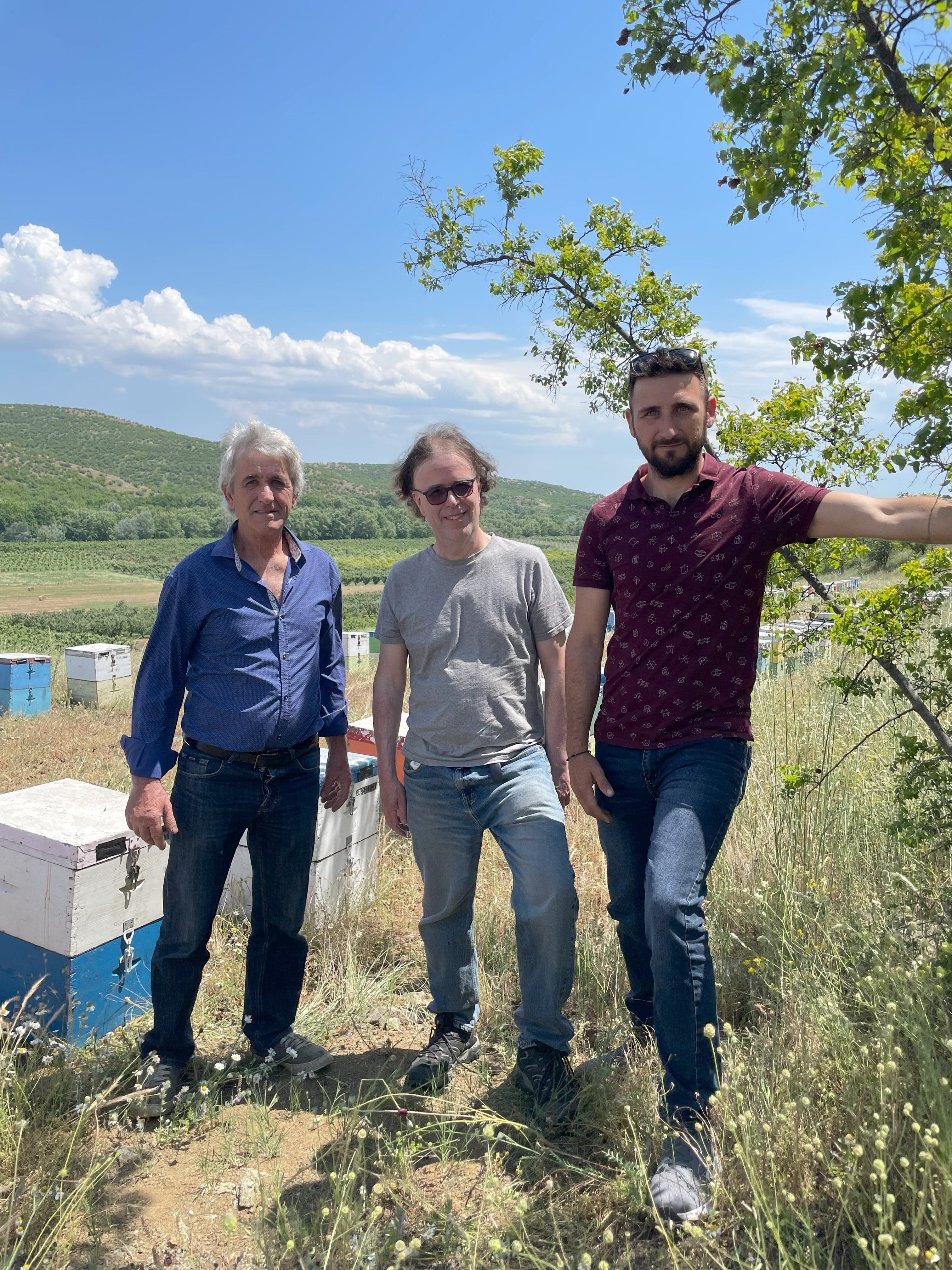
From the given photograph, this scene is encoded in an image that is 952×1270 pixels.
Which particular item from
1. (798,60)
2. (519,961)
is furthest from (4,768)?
(798,60)

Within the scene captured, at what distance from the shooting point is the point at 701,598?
2.71 meters

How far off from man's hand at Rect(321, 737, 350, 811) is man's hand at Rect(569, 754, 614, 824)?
1.22 m

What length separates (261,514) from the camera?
3318 mm

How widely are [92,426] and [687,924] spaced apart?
138031 millimetres

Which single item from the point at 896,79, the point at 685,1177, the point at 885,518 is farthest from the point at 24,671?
the point at 896,79

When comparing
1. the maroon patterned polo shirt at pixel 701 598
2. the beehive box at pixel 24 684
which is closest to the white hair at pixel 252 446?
the maroon patterned polo shirt at pixel 701 598

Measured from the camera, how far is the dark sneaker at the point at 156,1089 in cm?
312

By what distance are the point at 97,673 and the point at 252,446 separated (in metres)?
11.0

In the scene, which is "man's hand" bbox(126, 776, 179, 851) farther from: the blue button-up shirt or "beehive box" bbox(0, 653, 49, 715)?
"beehive box" bbox(0, 653, 49, 715)

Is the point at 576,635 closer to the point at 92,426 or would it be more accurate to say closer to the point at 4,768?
the point at 4,768

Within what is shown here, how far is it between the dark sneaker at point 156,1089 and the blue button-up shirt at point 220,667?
3.63 ft

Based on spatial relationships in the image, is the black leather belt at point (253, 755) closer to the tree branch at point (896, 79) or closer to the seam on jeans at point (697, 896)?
the seam on jeans at point (697, 896)

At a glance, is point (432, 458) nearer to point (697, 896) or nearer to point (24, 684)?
point (697, 896)

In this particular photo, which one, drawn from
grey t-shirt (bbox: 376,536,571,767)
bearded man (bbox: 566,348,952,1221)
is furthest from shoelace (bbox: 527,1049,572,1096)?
grey t-shirt (bbox: 376,536,571,767)
